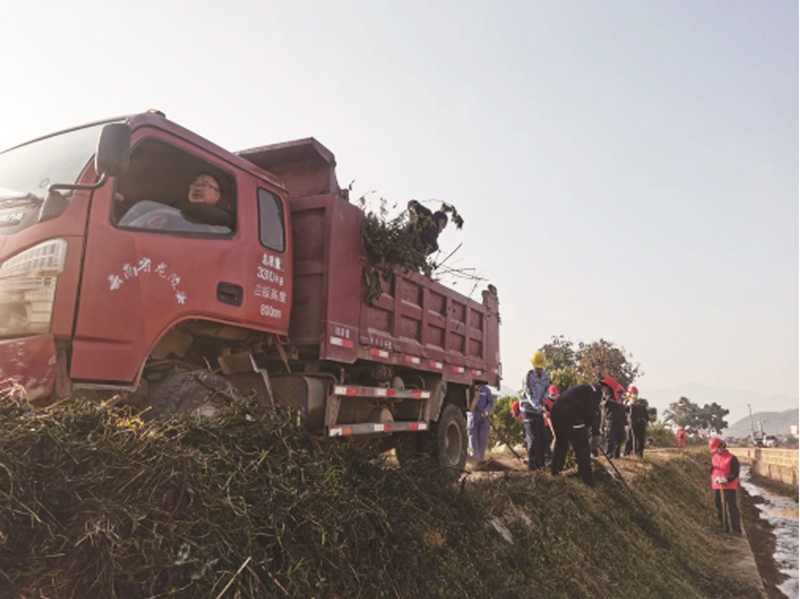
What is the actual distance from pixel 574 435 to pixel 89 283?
6.43m

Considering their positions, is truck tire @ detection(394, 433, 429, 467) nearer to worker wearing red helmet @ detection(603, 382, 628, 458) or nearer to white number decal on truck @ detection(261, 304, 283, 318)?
white number decal on truck @ detection(261, 304, 283, 318)

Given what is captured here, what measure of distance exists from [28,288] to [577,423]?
6.78 m

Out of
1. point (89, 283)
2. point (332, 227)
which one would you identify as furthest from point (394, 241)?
point (89, 283)

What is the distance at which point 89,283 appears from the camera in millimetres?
3307

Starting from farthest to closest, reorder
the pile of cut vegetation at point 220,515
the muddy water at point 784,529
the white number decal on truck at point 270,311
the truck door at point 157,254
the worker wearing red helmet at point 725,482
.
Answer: the muddy water at point 784,529
the worker wearing red helmet at point 725,482
the white number decal on truck at point 270,311
the truck door at point 157,254
the pile of cut vegetation at point 220,515

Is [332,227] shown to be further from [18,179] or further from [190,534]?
[190,534]

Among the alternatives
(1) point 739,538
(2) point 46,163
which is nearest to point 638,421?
(1) point 739,538

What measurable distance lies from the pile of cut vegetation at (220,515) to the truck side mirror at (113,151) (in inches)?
56.8

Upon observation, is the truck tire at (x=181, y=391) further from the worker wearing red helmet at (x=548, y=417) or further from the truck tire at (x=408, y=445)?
the worker wearing red helmet at (x=548, y=417)

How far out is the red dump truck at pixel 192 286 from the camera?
3.23 metres

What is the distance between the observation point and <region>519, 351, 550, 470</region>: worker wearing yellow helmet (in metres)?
9.14

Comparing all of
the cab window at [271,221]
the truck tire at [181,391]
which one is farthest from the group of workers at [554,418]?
the truck tire at [181,391]

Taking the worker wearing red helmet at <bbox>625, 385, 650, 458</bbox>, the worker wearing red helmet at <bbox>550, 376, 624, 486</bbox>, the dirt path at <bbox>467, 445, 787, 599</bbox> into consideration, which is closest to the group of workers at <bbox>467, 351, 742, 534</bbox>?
the worker wearing red helmet at <bbox>550, 376, 624, 486</bbox>

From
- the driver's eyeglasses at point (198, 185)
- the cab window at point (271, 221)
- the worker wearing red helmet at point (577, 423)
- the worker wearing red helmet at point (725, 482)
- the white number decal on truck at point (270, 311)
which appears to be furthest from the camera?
the worker wearing red helmet at point (725, 482)
